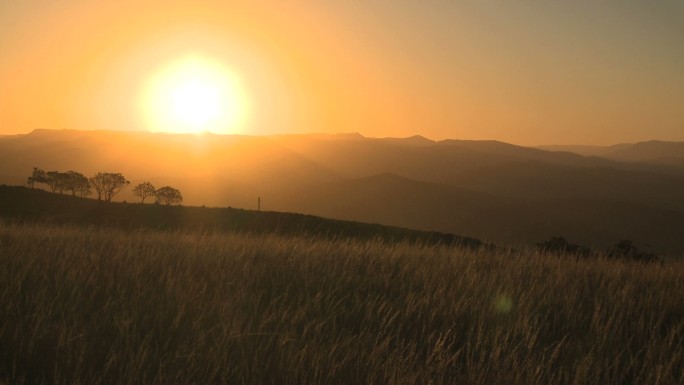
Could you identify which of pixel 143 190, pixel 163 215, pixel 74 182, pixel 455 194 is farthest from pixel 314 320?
pixel 455 194

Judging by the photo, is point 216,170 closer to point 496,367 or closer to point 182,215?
point 182,215

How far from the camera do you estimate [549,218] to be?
11700 cm

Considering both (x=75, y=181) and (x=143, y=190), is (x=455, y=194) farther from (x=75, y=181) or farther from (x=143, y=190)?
(x=75, y=181)

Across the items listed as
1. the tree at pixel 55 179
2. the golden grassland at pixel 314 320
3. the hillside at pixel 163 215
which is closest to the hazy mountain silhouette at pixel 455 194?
the hillside at pixel 163 215

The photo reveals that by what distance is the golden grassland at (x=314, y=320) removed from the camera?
3.11 metres

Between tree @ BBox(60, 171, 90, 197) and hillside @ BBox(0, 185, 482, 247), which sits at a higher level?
tree @ BBox(60, 171, 90, 197)

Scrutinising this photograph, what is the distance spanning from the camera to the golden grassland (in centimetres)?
311

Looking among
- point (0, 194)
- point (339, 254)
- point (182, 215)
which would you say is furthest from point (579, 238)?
point (339, 254)

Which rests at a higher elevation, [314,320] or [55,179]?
[55,179]

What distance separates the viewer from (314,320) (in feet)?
12.5

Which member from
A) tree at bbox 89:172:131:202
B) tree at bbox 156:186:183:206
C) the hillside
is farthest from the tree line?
the hillside

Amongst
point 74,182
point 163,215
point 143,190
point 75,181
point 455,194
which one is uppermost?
point 455,194

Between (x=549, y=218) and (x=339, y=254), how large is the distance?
391 ft

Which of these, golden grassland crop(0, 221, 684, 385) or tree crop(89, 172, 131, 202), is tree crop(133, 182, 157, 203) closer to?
tree crop(89, 172, 131, 202)
